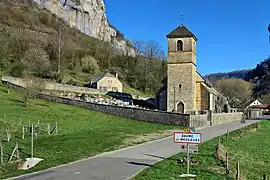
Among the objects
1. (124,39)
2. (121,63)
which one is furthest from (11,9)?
(124,39)

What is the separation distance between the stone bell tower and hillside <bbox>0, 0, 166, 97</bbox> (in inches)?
1065

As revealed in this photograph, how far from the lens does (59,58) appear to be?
84.5 m

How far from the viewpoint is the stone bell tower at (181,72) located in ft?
185

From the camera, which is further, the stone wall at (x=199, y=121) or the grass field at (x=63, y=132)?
the stone wall at (x=199, y=121)

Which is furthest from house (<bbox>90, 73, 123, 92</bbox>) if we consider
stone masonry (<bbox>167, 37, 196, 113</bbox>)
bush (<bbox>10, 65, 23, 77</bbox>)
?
stone masonry (<bbox>167, 37, 196, 113</bbox>)

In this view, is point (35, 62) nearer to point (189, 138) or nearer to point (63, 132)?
point (63, 132)

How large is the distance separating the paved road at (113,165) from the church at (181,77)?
32.5m

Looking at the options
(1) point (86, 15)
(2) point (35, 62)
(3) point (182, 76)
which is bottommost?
(3) point (182, 76)

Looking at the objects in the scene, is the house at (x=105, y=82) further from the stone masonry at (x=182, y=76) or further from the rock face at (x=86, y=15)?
the rock face at (x=86, y=15)

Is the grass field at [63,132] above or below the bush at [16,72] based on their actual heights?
below

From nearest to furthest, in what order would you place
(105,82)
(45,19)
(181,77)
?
(181,77)
(105,82)
(45,19)

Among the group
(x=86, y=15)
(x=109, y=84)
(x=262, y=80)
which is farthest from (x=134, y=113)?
(x=86, y=15)

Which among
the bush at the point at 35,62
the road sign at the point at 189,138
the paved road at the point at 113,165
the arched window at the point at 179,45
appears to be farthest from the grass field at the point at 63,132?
the bush at the point at 35,62

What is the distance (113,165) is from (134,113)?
94.5 feet
